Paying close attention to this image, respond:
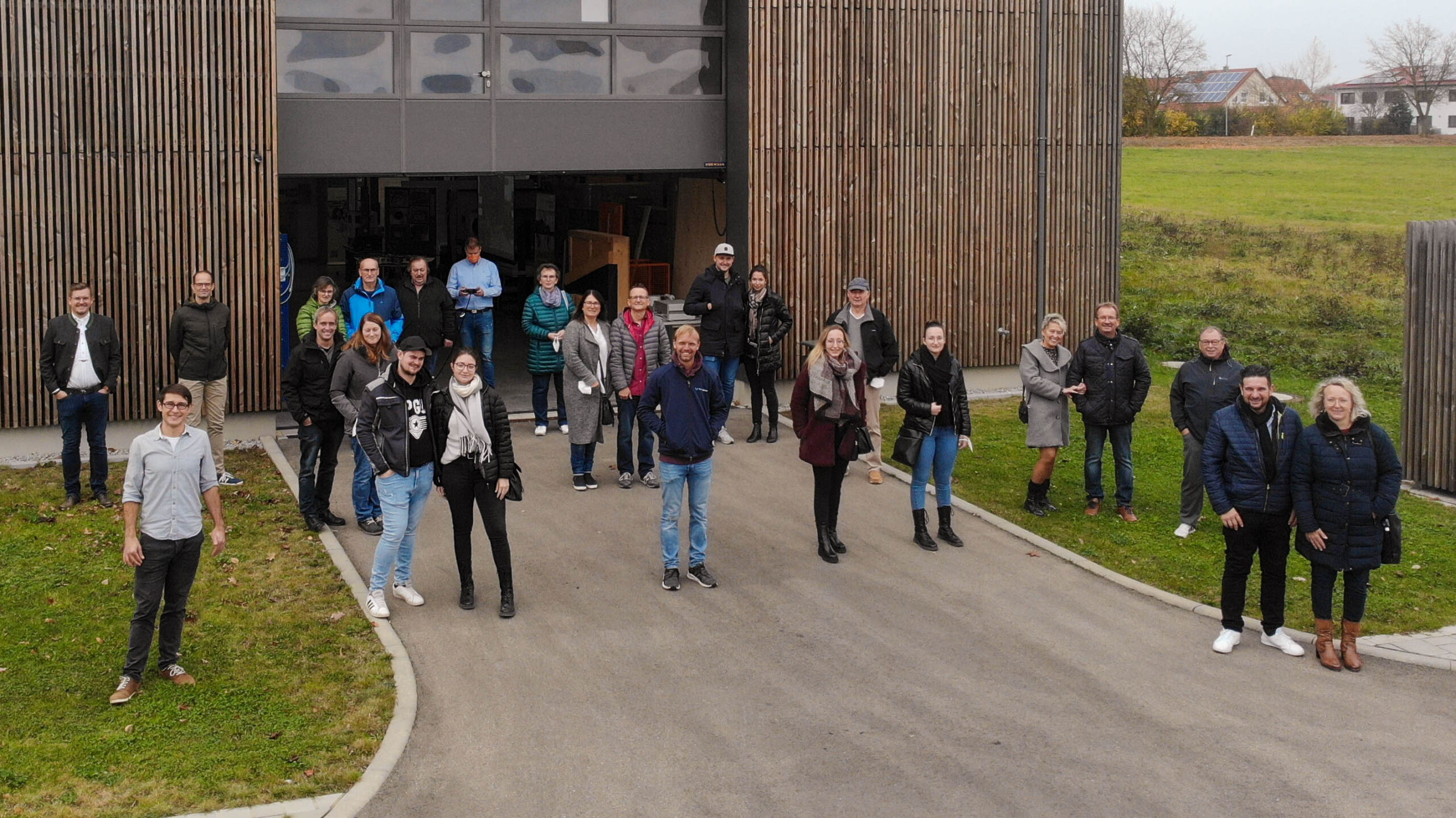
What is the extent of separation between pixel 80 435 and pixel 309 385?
230 centimetres

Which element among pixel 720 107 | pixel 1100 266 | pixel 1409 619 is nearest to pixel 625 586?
pixel 1409 619

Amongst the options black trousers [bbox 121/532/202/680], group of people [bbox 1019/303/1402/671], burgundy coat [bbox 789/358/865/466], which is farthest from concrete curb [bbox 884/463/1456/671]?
black trousers [bbox 121/532/202/680]

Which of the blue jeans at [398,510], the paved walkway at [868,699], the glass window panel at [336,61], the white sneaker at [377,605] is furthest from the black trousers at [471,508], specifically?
the glass window panel at [336,61]

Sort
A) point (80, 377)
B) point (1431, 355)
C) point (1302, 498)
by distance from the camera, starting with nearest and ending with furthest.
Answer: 1. point (1302, 498)
2. point (80, 377)
3. point (1431, 355)

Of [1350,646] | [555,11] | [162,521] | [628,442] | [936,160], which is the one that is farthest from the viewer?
[936,160]

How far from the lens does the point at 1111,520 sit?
12078mm

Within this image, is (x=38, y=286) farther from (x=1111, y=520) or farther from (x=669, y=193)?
(x=1111, y=520)

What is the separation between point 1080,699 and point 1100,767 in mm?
930

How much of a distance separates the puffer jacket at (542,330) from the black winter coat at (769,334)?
168 centimetres

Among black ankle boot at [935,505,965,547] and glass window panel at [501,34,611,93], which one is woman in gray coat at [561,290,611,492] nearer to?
black ankle boot at [935,505,965,547]

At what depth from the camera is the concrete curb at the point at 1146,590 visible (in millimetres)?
8969

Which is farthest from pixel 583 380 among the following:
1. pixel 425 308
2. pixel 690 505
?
pixel 690 505

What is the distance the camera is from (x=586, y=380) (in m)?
12.5

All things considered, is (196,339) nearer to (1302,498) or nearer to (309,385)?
(309,385)
